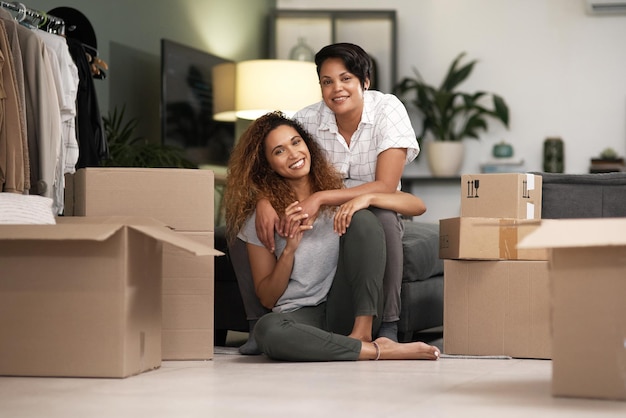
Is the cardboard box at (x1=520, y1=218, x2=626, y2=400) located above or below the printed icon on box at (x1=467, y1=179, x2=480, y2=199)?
below

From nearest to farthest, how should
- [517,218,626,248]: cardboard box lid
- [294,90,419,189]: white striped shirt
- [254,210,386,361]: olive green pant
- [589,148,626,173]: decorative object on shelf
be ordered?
[517,218,626,248]: cardboard box lid < [254,210,386,361]: olive green pant < [294,90,419,189]: white striped shirt < [589,148,626,173]: decorative object on shelf

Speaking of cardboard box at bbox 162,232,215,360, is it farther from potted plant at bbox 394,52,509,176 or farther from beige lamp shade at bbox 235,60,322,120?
potted plant at bbox 394,52,509,176

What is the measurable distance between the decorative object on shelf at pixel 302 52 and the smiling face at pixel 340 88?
3.76 m

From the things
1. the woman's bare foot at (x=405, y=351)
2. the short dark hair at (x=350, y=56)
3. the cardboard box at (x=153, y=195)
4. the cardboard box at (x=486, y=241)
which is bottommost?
the woman's bare foot at (x=405, y=351)

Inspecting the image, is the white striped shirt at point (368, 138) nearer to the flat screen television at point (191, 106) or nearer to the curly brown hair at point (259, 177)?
the curly brown hair at point (259, 177)

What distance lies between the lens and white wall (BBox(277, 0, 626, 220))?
687cm

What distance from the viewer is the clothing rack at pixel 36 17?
134 inches

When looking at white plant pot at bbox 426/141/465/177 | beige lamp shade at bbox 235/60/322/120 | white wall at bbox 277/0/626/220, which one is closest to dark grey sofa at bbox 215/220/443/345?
beige lamp shade at bbox 235/60/322/120

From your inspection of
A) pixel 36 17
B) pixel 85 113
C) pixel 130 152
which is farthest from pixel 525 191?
pixel 130 152

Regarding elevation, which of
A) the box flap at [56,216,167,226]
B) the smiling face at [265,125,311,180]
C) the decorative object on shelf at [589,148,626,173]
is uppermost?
the decorative object on shelf at [589,148,626,173]

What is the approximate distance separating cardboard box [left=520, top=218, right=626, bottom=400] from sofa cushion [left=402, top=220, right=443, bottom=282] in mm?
1387

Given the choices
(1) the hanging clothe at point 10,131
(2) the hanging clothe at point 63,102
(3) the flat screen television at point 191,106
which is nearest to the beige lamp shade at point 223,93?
(3) the flat screen television at point 191,106

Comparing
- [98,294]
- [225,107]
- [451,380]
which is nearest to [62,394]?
[98,294]

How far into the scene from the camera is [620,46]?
6852mm
